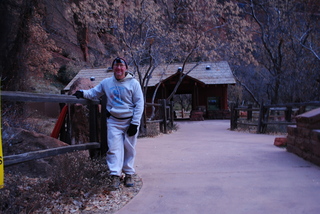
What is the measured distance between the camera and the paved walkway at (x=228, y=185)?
111 inches

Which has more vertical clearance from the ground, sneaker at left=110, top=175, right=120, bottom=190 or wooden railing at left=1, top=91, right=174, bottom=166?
wooden railing at left=1, top=91, right=174, bottom=166

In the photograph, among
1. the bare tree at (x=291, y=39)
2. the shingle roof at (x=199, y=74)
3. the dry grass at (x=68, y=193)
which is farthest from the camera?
the shingle roof at (x=199, y=74)

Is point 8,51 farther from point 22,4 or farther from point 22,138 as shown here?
point 22,138

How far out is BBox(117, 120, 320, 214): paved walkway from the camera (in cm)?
282

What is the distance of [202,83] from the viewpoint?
76.0ft

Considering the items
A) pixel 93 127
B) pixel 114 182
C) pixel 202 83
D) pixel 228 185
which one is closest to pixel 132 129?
pixel 114 182

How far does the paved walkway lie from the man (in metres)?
0.47

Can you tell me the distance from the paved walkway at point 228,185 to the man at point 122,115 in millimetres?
469

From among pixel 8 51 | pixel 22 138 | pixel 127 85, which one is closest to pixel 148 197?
pixel 127 85

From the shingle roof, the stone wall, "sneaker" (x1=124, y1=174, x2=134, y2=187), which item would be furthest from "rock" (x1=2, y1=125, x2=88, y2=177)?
the shingle roof

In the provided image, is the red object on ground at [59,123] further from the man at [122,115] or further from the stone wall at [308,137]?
the stone wall at [308,137]

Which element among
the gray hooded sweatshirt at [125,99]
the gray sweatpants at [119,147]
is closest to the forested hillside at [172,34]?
the gray hooded sweatshirt at [125,99]

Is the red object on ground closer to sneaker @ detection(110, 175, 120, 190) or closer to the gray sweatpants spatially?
the gray sweatpants

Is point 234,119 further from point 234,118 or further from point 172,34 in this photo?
point 172,34
